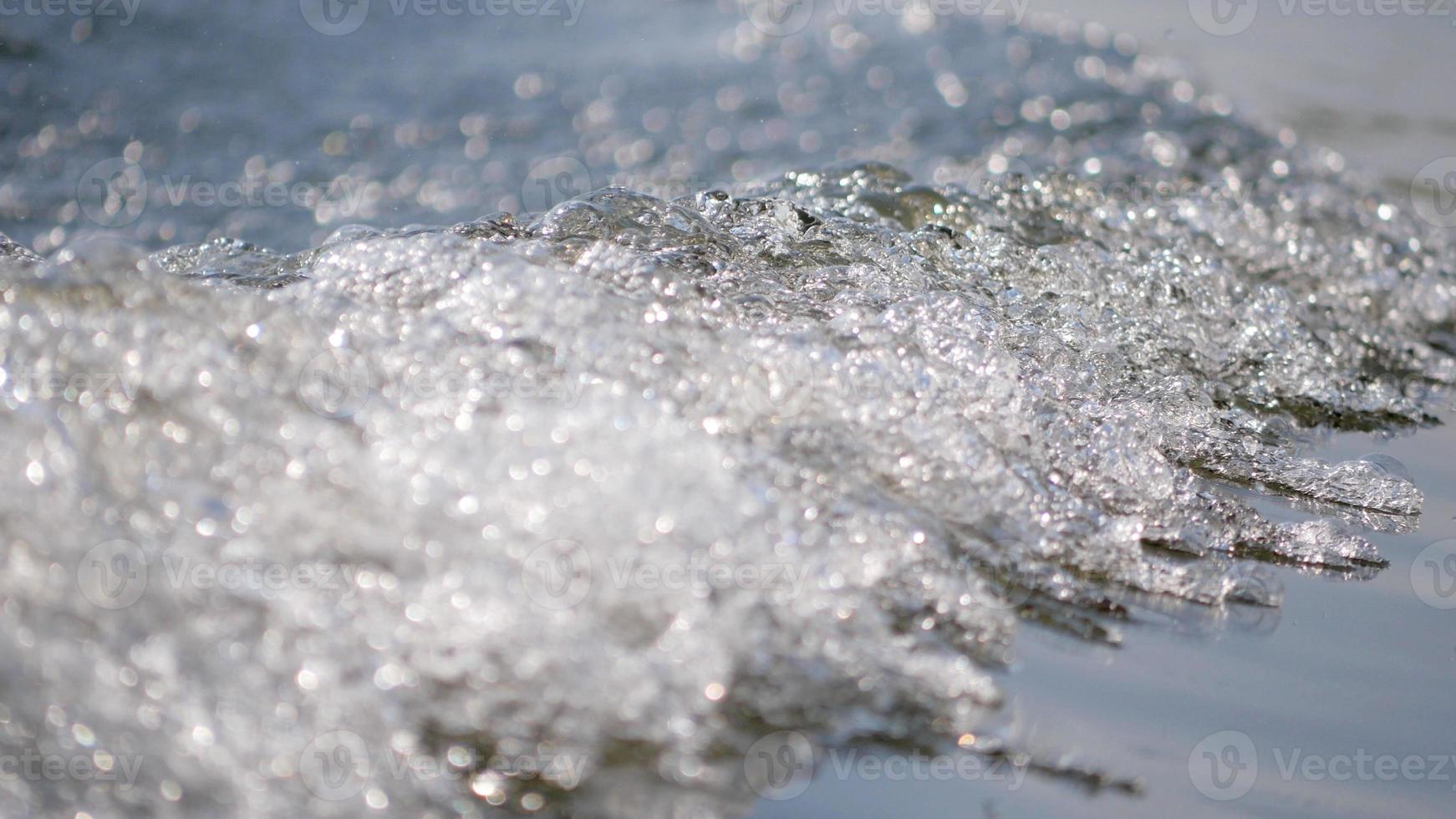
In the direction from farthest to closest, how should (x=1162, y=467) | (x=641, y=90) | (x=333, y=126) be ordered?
1. (x=641, y=90)
2. (x=333, y=126)
3. (x=1162, y=467)

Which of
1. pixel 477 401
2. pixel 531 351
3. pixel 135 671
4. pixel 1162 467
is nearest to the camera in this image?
pixel 135 671

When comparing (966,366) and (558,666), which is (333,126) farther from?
(558,666)

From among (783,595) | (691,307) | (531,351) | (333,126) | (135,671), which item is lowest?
(135,671)

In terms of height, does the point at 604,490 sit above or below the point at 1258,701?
below

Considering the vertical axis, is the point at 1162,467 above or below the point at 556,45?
below

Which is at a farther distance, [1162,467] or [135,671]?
[1162,467]

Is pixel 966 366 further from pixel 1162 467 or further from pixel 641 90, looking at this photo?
pixel 641 90

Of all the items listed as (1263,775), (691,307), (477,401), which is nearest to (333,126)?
(691,307)
